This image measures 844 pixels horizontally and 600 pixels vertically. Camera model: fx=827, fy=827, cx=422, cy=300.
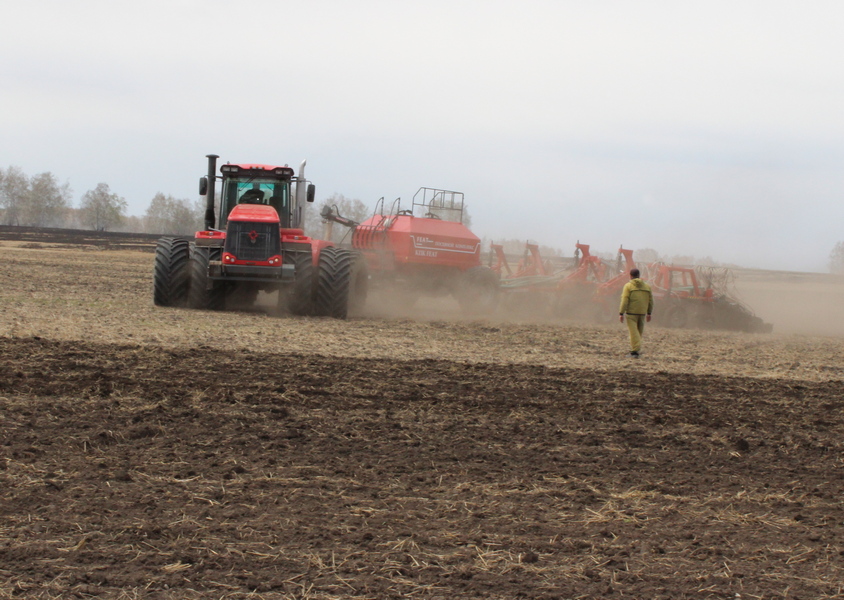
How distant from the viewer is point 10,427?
20.8 ft

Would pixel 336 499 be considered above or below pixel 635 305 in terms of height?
below

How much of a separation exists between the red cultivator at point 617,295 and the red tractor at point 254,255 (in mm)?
6719

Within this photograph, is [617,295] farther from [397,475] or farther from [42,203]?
[42,203]

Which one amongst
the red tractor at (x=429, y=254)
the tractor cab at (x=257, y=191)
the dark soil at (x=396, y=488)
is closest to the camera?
the dark soil at (x=396, y=488)

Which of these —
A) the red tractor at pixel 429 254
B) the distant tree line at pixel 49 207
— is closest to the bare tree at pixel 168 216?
the distant tree line at pixel 49 207

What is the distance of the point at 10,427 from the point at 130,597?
10.5ft

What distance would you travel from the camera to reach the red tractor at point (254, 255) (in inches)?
583

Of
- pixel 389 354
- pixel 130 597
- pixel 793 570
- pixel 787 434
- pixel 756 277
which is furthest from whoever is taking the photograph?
pixel 756 277

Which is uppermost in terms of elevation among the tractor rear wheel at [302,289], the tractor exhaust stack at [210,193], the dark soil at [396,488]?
the tractor exhaust stack at [210,193]

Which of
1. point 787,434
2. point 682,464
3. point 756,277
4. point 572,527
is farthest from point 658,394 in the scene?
point 756,277

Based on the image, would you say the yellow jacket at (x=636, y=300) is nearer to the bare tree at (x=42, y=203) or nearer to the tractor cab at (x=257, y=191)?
the tractor cab at (x=257, y=191)

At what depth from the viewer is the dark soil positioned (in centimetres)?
411

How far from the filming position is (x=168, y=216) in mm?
153125

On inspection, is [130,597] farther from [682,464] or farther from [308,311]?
[308,311]
